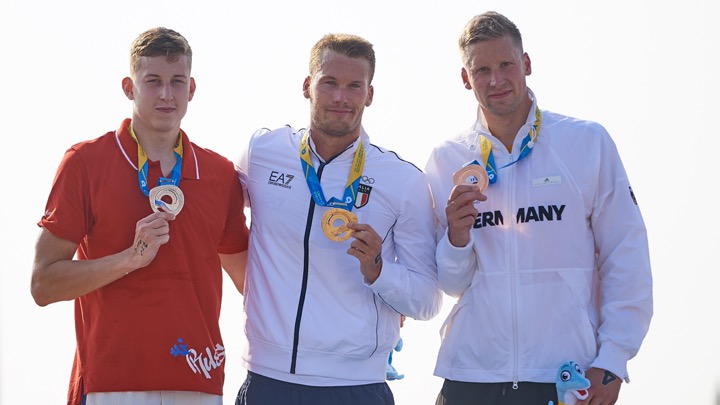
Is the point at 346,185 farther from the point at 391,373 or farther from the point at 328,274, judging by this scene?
the point at 391,373

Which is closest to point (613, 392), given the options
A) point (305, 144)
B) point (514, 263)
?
point (514, 263)

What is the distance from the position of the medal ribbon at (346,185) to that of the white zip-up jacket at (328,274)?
0.04 meters

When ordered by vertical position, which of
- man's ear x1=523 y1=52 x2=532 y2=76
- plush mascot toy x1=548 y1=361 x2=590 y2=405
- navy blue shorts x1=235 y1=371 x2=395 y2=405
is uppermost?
man's ear x1=523 y1=52 x2=532 y2=76

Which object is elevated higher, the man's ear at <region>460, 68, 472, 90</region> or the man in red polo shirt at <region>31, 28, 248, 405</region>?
the man's ear at <region>460, 68, 472, 90</region>

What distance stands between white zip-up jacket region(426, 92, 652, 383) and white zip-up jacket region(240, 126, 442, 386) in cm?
27

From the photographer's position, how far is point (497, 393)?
17.4 feet

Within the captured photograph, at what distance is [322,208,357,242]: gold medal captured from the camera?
546 centimetres

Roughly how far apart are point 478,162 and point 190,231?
1660mm

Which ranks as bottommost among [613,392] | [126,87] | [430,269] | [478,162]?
[613,392]

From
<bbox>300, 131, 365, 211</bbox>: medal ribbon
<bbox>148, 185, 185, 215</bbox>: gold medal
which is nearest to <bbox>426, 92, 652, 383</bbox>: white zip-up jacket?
<bbox>300, 131, 365, 211</bbox>: medal ribbon

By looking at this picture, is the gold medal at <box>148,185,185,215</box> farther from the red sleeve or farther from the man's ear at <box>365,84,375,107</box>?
the man's ear at <box>365,84,375,107</box>

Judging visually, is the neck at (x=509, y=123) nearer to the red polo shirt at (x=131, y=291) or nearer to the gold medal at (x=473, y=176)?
the gold medal at (x=473, y=176)

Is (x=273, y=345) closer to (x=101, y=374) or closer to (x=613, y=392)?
(x=101, y=374)

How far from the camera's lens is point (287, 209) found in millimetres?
5676
